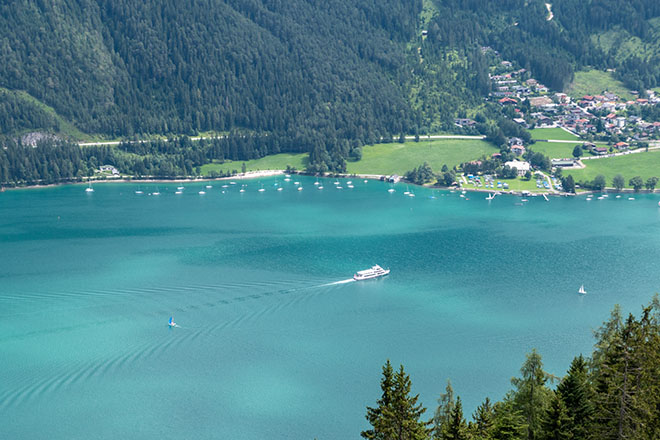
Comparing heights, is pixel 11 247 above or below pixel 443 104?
below

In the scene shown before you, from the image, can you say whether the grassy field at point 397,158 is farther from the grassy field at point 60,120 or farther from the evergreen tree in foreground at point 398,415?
the evergreen tree in foreground at point 398,415

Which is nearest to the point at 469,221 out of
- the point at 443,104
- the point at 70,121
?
the point at 443,104

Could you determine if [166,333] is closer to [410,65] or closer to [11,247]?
[11,247]

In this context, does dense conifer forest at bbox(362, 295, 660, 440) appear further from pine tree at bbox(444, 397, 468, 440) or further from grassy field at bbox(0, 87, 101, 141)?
grassy field at bbox(0, 87, 101, 141)

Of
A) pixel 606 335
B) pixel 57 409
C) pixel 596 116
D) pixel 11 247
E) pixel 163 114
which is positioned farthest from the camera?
pixel 163 114

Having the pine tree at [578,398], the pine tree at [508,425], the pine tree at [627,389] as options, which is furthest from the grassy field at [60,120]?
the pine tree at [627,389]

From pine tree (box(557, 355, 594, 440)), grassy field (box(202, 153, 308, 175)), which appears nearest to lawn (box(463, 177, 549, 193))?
grassy field (box(202, 153, 308, 175))

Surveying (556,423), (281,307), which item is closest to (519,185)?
(281,307)

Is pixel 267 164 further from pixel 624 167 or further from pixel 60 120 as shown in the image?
pixel 624 167
